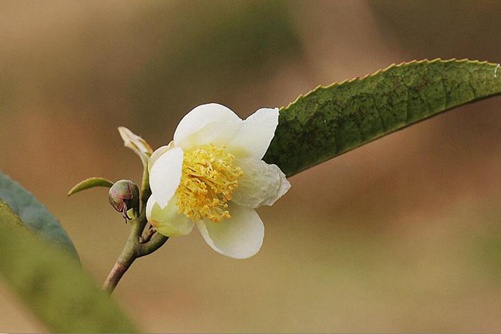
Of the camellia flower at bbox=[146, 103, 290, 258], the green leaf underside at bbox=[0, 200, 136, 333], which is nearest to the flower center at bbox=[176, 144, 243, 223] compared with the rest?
the camellia flower at bbox=[146, 103, 290, 258]

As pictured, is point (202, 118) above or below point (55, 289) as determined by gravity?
above

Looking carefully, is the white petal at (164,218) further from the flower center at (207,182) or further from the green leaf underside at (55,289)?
the green leaf underside at (55,289)

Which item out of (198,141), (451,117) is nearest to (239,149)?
(198,141)

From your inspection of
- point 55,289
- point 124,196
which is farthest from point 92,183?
point 55,289

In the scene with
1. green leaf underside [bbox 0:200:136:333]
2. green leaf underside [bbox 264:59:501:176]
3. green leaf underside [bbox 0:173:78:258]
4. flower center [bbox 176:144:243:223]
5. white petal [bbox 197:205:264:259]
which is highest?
green leaf underside [bbox 264:59:501:176]

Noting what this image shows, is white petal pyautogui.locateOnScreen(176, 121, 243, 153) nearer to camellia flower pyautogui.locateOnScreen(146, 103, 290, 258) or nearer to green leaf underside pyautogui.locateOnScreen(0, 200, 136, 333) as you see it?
camellia flower pyautogui.locateOnScreen(146, 103, 290, 258)

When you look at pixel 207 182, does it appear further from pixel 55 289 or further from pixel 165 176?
pixel 55 289
